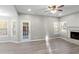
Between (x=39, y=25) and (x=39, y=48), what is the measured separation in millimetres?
511

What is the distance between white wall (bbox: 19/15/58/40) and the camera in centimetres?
191

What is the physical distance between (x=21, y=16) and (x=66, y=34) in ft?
3.28

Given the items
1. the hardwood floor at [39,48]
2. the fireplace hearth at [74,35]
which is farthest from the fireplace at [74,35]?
the hardwood floor at [39,48]

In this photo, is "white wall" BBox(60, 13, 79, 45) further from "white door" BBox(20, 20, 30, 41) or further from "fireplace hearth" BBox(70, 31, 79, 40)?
"white door" BBox(20, 20, 30, 41)

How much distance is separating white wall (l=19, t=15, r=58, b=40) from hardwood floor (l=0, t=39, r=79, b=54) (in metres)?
0.15

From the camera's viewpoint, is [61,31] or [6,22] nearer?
[6,22]

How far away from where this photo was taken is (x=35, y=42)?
1.95 metres

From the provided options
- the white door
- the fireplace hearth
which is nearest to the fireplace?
the fireplace hearth

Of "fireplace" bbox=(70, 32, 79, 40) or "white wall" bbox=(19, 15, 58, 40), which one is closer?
"fireplace" bbox=(70, 32, 79, 40)
